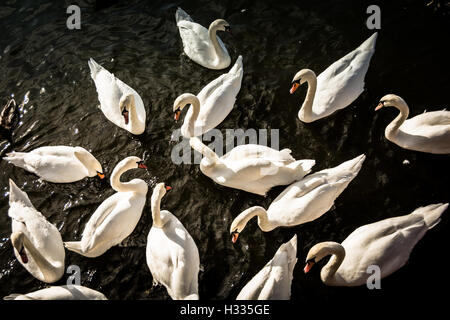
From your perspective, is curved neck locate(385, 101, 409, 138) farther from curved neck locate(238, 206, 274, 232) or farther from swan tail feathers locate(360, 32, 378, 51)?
curved neck locate(238, 206, 274, 232)

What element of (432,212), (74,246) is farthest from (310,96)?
(74,246)

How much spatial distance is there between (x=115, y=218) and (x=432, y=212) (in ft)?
13.1

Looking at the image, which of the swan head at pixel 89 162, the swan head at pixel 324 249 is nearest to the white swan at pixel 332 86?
the swan head at pixel 324 249

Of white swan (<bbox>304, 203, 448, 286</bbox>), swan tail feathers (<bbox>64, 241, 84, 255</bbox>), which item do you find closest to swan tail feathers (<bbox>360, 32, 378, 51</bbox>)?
white swan (<bbox>304, 203, 448, 286</bbox>)

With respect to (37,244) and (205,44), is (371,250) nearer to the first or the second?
(37,244)

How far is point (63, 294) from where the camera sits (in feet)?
15.4

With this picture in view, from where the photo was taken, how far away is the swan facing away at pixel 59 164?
5941 millimetres

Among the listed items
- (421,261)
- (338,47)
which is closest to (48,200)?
(421,261)

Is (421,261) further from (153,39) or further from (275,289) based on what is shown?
(153,39)

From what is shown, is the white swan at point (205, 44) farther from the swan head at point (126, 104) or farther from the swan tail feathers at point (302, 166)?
the swan tail feathers at point (302, 166)

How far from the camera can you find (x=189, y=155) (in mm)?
6371

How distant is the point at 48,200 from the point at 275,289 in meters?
3.62

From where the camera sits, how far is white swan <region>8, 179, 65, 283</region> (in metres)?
4.94

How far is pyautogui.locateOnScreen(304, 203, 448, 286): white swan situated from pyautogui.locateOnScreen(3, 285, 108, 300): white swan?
253 centimetres
